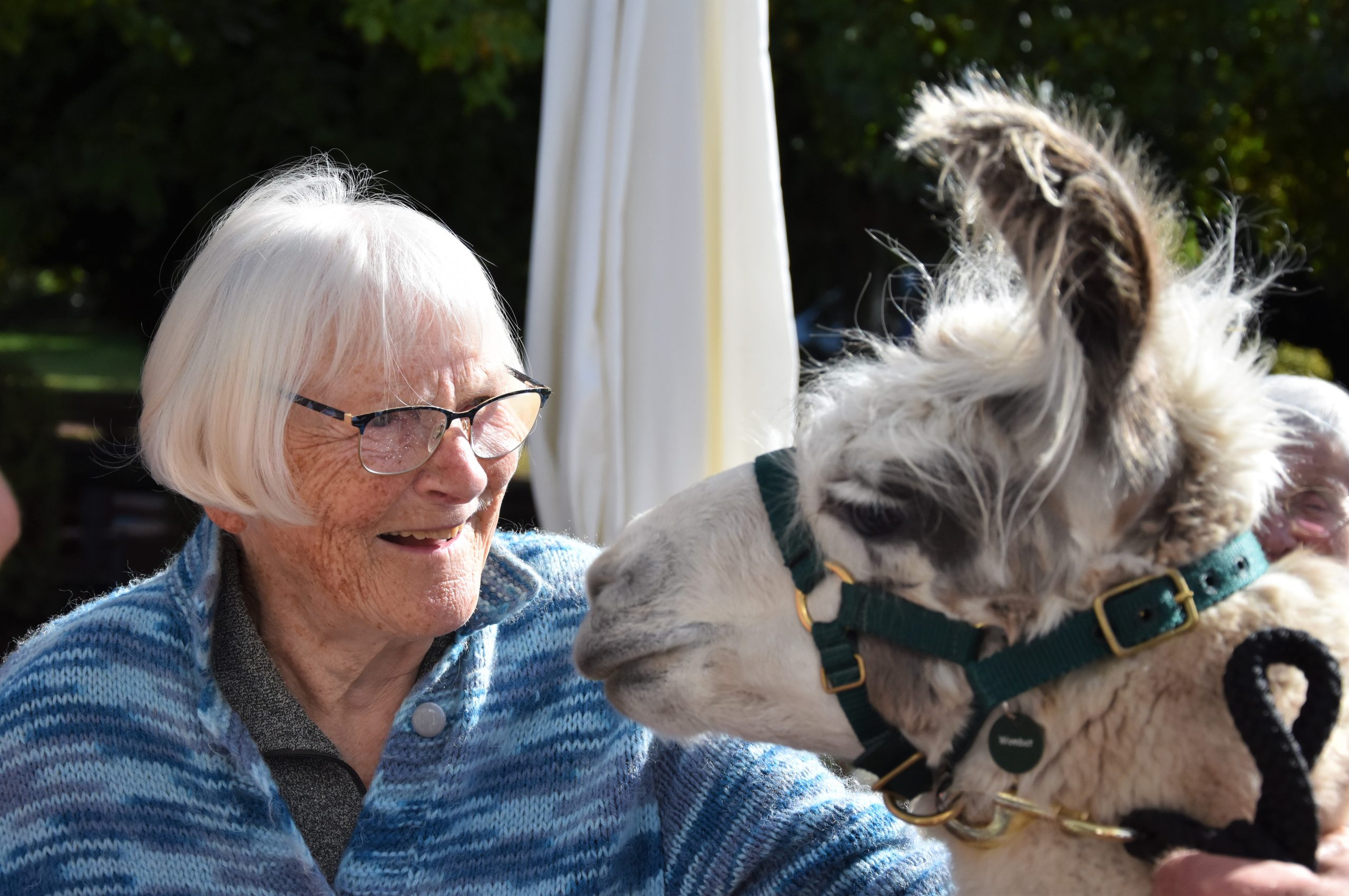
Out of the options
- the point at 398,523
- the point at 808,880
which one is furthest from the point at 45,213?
the point at 808,880

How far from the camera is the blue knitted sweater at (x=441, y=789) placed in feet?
5.77

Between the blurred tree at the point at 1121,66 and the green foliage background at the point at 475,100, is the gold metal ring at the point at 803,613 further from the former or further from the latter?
the green foliage background at the point at 475,100

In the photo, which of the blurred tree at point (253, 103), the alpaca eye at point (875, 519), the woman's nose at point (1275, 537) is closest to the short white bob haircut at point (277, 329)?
the alpaca eye at point (875, 519)

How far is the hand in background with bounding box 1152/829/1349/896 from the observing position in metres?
1.25

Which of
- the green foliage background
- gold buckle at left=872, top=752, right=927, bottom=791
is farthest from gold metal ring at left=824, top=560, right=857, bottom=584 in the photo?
the green foliage background

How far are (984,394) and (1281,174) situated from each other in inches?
325

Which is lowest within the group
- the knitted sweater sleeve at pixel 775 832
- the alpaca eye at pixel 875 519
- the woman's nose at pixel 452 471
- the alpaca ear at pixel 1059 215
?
the knitted sweater sleeve at pixel 775 832

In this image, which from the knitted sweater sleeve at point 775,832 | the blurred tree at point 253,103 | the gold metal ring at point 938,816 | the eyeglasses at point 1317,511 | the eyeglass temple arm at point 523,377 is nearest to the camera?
the gold metal ring at point 938,816

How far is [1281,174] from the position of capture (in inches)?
A: 337

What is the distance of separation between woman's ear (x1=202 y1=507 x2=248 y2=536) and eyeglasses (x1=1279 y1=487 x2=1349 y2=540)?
5.12ft

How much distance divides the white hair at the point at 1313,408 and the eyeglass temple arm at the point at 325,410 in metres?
1.32

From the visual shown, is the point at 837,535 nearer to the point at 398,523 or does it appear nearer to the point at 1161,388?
the point at 1161,388

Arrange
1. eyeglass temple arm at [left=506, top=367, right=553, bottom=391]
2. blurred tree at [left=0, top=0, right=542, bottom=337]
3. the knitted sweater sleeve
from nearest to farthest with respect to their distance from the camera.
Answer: the knitted sweater sleeve, eyeglass temple arm at [left=506, top=367, right=553, bottom=391], blurred tree at [left=0, top=0, right=542, bottom=337]

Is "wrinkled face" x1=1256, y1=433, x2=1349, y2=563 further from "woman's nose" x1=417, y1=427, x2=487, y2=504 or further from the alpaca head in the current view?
"woman's nose" x1=417, y1=427, x2=487, y2=504
